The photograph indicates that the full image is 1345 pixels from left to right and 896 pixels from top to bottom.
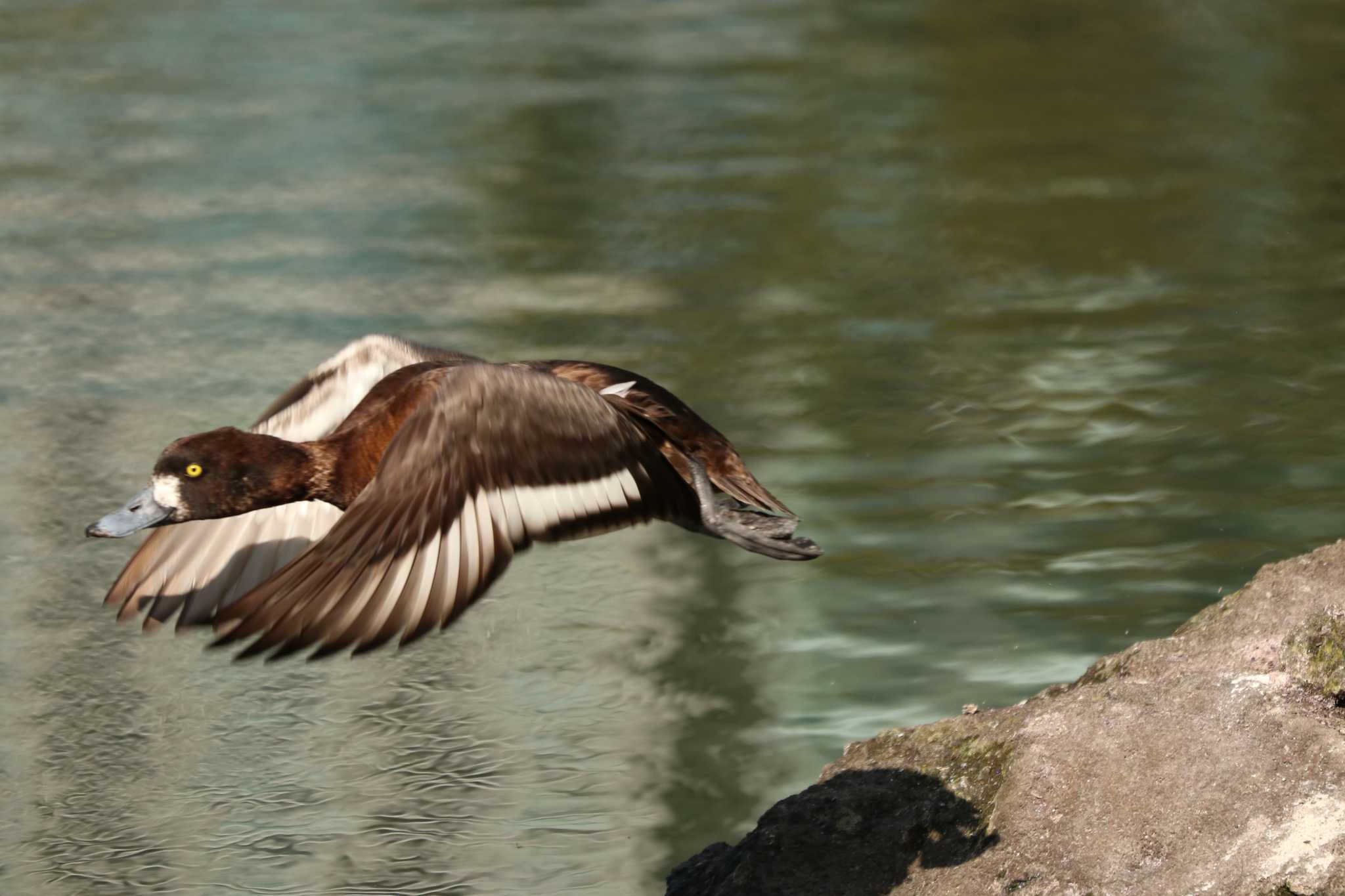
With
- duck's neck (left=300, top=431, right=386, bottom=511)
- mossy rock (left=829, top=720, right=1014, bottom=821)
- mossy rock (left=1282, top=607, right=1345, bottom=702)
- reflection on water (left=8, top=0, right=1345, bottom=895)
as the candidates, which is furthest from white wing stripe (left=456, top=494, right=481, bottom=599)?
mossy rock (left=1282, top=607, right=1345, bottom=702)

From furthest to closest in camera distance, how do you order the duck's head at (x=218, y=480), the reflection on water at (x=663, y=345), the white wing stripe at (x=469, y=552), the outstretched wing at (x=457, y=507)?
the reflection on water at (x=663, y=345)
the duck's head at (x=218, y=480)
the white wing stripe at (x=469, y=552)
the outstretched wing at (x=457, y=507)

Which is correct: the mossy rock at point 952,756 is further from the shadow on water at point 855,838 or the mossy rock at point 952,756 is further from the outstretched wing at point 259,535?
the outstretched wing at point 259,535

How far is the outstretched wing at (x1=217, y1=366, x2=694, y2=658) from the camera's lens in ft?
11.8

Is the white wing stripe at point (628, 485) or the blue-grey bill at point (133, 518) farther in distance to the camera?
the blue-grey bill at point (133, 518)

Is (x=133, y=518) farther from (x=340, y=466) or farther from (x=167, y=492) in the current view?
(x=340, y=466)

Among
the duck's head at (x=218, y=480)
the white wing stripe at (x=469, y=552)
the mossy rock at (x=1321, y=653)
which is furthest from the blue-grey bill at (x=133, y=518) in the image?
the mossy rock at (x=1321, y=653)

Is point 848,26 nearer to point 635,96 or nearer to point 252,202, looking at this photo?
point 635,96

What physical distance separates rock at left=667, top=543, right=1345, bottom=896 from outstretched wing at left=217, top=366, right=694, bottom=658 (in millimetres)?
754

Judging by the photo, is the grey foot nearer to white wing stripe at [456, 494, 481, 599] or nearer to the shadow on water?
the shadow on water

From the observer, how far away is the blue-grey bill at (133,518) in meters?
4.29

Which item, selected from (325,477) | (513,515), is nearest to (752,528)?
(513,515)

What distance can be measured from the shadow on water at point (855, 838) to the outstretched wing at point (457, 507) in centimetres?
70

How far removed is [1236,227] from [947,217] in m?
1.35

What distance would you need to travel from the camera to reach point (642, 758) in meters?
5.28
